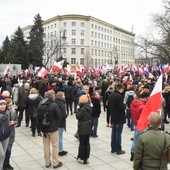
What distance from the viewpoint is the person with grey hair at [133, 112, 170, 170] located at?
172 inches

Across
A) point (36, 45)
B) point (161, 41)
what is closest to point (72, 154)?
point (161, 41)

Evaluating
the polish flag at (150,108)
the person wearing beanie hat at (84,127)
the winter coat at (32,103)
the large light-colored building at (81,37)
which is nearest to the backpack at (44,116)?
the person wearing beanie hat at (84,127)

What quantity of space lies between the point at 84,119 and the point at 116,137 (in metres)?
1.31

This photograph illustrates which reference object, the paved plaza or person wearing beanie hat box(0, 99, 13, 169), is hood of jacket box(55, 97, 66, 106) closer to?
the paved plaza

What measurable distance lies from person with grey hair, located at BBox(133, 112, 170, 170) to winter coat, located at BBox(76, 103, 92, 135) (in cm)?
→ 298

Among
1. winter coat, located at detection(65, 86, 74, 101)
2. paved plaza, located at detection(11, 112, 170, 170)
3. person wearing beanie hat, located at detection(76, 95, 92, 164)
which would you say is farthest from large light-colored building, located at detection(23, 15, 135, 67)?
person wearing beanie hat, located at detection(76, 95, 92, 164)

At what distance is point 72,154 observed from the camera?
326 inches

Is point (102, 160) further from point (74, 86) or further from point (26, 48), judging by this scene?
point (26, 48)

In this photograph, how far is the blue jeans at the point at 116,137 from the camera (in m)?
8.21

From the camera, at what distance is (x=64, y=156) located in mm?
8102

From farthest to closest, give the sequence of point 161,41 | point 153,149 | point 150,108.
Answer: point 161,41 < point 150,108 < point 153,149

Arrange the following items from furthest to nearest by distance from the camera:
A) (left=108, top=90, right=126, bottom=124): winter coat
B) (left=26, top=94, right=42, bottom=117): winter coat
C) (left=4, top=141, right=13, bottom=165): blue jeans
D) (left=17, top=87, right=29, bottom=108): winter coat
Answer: (left=17, top=87, right=29, bottom=108): winter coat
(left=26, top=94, right=42, bottom=117): winter coat
(left=108, top=90, right=126, bottom=124): winter coat
(left=4, top=141, right=13, bottom=165): blue jeans

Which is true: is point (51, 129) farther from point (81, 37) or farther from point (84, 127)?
point (81, 37)

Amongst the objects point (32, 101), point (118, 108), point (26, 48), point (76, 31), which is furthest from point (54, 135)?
point (76, 31)
